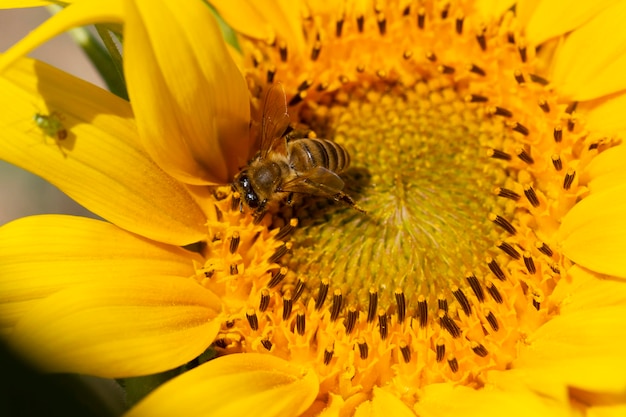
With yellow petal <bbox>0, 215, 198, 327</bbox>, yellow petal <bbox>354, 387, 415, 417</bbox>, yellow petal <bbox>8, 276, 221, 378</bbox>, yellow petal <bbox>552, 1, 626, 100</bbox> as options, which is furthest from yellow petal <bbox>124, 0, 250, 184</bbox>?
yellow petal <bbox>552, 1, 626, 100</bbox>

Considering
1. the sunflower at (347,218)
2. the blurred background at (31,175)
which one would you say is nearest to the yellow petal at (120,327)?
the sunflower at (347,218)

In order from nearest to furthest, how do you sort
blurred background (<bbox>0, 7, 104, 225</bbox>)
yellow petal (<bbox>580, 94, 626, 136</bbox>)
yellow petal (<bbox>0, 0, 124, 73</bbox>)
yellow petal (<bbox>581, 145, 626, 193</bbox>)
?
1. yellow petal (<bbox>0, 0, 124, 73</bbox>)
2. yellow petal (<bbox>581, 145, 626, 193</bbox>)
3. yellow petal (<bbox>580, 94, 626, 136</bbox>)
4. blurred background (<bbox>0, 7, 104, 225</bbox>)

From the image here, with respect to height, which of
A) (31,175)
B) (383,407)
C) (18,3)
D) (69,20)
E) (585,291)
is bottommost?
(383,407)

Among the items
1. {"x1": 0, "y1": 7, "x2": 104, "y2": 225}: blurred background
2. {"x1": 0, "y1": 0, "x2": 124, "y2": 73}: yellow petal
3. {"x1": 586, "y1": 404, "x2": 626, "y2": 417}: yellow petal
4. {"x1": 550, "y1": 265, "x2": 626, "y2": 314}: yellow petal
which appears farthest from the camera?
{"x1": 0, "y1": 7, "x2": 104, "y2": 225}: blurred background

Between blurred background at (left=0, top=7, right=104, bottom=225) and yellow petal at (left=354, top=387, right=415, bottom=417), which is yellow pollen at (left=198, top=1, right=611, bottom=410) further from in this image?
blurred background at (left=0, top=7, right=104, bottom=225)

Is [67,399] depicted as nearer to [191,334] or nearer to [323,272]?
[191,334]

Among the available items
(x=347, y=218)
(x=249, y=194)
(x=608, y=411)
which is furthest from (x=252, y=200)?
(x=608, y=411)

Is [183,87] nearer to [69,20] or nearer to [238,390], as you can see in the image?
[69,20]
